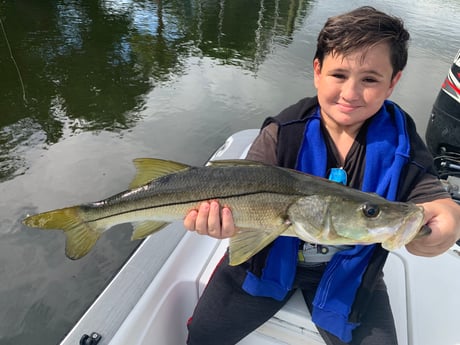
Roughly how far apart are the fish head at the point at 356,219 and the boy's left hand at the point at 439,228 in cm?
19

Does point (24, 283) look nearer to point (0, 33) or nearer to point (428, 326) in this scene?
point (428, 326)

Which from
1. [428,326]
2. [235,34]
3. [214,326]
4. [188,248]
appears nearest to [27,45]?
[235,34]

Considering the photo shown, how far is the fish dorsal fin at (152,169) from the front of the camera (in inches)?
68.5

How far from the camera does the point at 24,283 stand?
3387 millimetres

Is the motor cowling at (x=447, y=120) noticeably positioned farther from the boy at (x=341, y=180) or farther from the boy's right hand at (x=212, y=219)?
the boy's right hand at (x=212, y=219)

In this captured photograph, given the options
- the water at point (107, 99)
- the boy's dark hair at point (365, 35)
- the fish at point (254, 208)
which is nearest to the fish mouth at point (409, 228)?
the fish at point (254, 208)

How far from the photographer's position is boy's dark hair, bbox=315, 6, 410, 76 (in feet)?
5.73

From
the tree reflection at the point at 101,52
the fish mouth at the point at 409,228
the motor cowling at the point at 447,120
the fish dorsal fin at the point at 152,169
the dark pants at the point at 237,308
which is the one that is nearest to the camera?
the fish mouth at the point at 409,228

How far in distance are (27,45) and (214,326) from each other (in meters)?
9.05

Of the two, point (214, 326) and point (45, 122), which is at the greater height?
point (214, 326)

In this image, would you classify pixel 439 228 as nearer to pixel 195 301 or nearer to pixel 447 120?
pixel 195 301

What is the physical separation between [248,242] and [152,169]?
576 millimetres

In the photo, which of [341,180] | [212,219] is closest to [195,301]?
[212,219]

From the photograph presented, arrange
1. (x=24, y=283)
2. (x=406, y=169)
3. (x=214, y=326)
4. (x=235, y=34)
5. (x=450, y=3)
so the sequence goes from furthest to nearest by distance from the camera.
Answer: (x=450, y=3)
(x=235, y=34)
(x=24, y=283)
(x=214, y=326)
(x=406, y=169)
